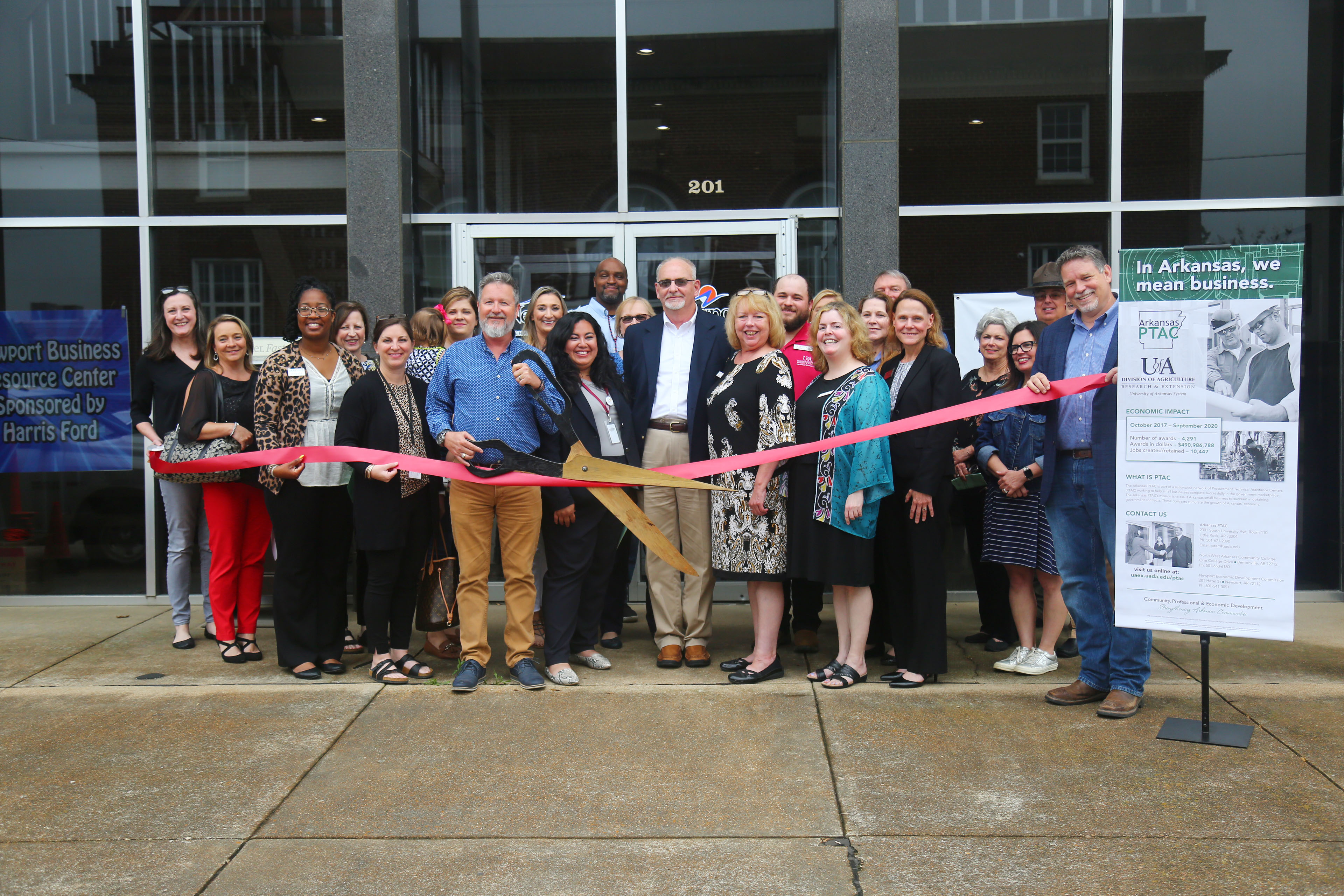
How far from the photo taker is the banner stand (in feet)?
14.5

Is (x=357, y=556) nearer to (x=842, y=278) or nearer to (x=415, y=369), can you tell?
(x=415, y=369)

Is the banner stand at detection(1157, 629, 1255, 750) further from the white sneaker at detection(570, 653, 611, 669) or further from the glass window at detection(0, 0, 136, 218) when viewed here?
the glass window at detection(0, 0, 136, 218)

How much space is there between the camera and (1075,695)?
196 inches

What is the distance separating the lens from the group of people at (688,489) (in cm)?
511

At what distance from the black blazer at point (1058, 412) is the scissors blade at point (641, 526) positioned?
1753mm

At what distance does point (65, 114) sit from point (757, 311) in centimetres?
556

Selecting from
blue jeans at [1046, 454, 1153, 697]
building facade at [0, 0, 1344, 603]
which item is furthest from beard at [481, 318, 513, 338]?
blue jeans at [1046, 454, 1153, 697]

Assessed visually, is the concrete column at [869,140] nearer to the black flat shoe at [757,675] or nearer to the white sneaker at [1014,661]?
the white sneaker at [1014,661]

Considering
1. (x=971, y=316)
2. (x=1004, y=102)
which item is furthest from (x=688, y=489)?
(x=1004, y=102)

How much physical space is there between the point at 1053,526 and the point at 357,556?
3761 mm

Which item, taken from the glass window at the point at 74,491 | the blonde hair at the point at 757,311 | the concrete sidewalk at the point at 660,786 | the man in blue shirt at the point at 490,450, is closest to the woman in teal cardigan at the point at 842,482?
the blonde hair at the point at 757,311

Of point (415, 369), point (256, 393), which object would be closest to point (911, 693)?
point (415, 369)

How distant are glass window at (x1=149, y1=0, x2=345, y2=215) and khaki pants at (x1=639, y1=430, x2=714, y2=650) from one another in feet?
11.5

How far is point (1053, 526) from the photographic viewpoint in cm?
511
